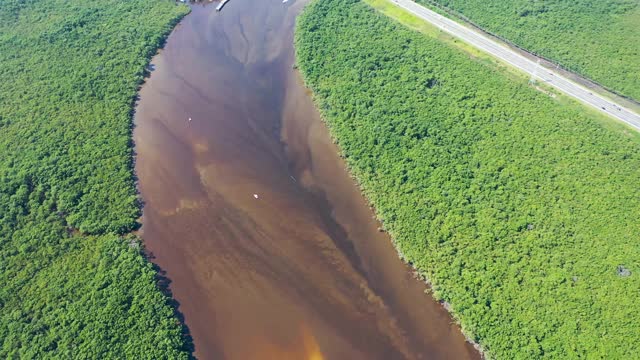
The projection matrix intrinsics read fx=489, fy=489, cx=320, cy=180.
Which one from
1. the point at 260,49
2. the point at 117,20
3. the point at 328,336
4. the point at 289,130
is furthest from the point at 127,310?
the point at 117,20

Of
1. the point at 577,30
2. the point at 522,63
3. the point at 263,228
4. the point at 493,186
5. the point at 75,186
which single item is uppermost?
the point at 75,186

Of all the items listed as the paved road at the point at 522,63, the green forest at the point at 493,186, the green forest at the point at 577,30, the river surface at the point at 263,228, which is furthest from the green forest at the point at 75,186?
the green forest at the point at 577,30

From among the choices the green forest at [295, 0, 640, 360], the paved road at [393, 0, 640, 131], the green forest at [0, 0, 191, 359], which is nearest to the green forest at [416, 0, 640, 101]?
the paved road at [393, 0, 640, 131]

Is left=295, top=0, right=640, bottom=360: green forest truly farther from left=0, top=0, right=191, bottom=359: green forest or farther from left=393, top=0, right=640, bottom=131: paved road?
left=0, top=0, right=191, bottom=359: green forest

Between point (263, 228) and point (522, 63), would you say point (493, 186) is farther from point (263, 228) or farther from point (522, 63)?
point (263, 228)

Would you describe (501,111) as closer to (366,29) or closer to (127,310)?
(366,29)

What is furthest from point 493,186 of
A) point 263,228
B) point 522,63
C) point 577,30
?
point 577,30
